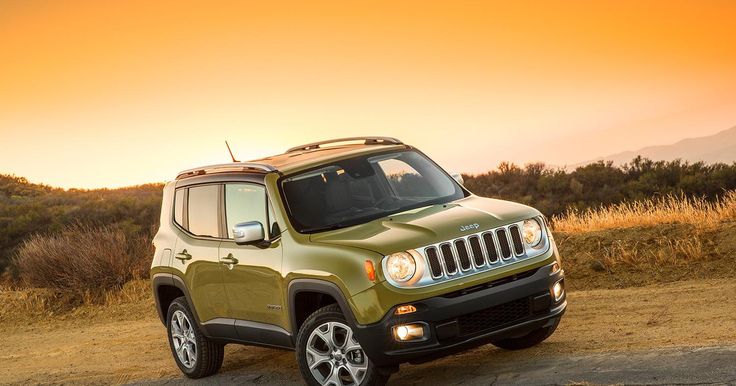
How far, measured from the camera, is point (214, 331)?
9.44 m

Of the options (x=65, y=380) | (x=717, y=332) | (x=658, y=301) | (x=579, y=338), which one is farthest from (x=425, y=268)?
(x=65, y=380)

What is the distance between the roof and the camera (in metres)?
8.75

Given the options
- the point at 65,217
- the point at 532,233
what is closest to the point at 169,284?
the point at 532,233

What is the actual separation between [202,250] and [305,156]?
1332mm

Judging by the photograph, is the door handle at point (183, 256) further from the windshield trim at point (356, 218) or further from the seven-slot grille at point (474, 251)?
the seven-slot grille at point (474, 251)

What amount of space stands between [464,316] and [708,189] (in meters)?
27.7

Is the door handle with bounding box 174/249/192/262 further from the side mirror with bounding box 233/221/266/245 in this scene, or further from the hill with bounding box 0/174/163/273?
the hill with bounding box 0/174/163/273

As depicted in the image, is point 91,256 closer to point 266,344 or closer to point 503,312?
point 266,344

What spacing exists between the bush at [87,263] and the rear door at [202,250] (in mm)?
9577

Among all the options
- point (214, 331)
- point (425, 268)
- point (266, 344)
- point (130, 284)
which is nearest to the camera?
point (425, 268)

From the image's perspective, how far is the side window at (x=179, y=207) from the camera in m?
9.98

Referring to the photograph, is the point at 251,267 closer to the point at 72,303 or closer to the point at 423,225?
the point at 423,225

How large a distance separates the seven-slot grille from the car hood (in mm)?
54

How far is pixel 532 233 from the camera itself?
798 cm
